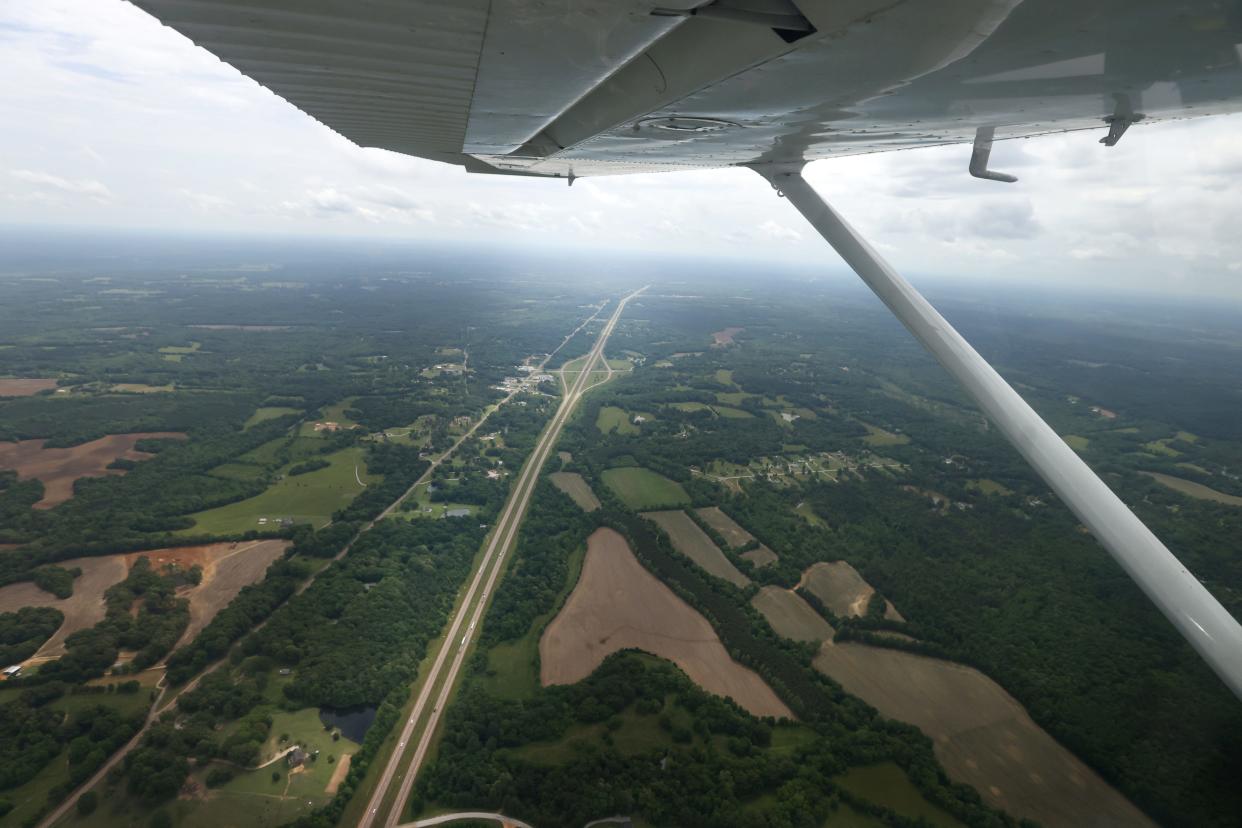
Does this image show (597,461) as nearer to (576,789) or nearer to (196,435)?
(576,789)

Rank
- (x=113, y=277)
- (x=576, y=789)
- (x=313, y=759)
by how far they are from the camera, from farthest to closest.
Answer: (x=113, y=277) < (x=313, y=759) < (x=576, y=789)

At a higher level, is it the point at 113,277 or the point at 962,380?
the point at 962,380

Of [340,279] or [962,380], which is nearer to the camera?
[962,380]

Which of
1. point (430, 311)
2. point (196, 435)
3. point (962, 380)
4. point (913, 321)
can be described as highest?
point (913, 321)

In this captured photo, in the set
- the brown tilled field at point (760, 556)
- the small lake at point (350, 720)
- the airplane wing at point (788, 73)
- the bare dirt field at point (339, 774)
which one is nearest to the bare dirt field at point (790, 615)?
the brown tilled field at point (760, 556)

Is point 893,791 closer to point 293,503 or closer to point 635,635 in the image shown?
point 635,635

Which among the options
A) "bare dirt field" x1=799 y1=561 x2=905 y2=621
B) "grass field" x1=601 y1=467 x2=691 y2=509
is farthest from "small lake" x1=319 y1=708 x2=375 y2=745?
"bare dirt field" x1=799 y1=561 x2=905 y2=621

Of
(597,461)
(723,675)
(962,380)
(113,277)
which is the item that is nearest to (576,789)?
(723,675)

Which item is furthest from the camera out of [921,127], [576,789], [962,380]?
[576,789]
